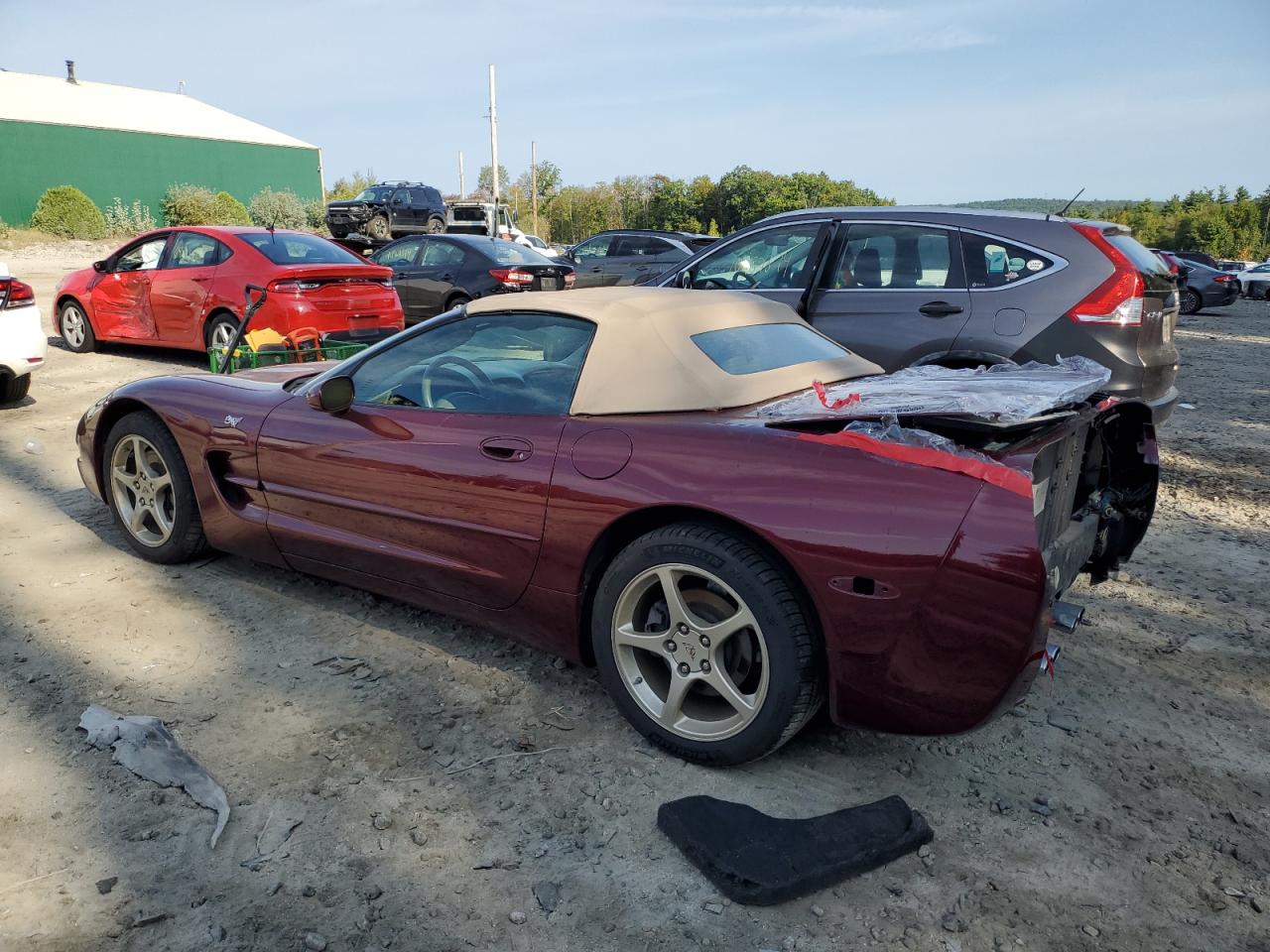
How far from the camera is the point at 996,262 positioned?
5.31 meters

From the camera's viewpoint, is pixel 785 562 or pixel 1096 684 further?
pixel 1096 684

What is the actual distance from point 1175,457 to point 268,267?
7.81 meters

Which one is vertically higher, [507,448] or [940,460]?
[940,460]

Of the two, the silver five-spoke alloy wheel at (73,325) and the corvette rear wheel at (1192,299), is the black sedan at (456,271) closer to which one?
the silver five-spoke alloy wheel at (73,325)

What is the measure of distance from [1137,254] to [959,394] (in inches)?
132

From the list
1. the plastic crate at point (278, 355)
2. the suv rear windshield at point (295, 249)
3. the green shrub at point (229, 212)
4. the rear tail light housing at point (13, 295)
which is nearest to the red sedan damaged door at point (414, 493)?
the plastic crate at point (278, 355)

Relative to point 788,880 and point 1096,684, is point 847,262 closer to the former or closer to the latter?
point 1096,684

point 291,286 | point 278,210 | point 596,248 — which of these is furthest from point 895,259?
point 278,210

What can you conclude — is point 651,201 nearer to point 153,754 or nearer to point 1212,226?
point 1212,226

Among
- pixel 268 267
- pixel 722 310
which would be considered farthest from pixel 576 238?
pixel 722 310

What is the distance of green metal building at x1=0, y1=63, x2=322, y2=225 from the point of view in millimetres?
33531

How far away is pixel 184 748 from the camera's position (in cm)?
280

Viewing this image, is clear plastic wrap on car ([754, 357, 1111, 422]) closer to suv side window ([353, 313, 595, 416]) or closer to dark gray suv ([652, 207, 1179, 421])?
suv side window ([353, 313, 595, 416])

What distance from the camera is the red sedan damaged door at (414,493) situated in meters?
3.01
